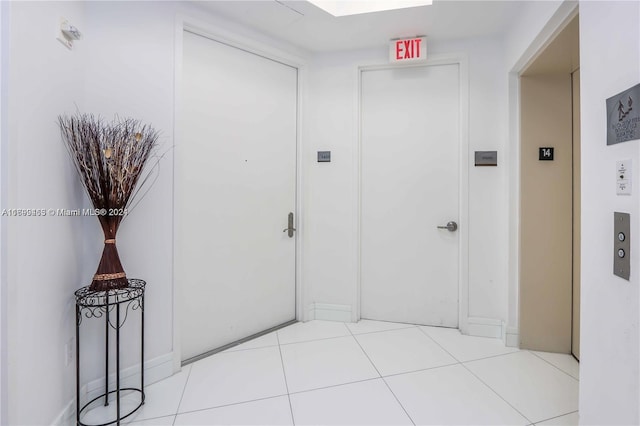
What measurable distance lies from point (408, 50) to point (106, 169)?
2335mm

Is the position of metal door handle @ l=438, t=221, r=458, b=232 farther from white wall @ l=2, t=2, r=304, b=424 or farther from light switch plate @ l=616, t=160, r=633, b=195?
white wall @ l=2, t=2, r=304, b=424

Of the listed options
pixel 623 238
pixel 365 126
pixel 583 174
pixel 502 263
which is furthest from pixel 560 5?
pixel 502 263

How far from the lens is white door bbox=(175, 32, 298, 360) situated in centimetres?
209

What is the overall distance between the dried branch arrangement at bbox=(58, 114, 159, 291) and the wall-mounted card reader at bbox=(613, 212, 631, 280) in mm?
2031

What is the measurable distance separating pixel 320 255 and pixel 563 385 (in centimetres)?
188

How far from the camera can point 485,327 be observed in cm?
247

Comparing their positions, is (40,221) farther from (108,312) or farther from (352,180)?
(352,180)

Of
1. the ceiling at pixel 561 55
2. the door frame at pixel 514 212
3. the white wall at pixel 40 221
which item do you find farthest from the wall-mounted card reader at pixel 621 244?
the white wall at pixel 40 221

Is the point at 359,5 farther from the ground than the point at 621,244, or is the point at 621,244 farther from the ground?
the point at 359,5

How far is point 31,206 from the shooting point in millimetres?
1276

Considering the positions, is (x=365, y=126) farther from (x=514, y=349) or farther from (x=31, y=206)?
(x=31, y=206)

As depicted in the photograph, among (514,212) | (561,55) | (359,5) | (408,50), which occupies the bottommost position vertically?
(514,212)

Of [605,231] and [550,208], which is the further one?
[550,208]

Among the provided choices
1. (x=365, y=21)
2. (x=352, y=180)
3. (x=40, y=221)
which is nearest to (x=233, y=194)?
(x=352, y=180)
